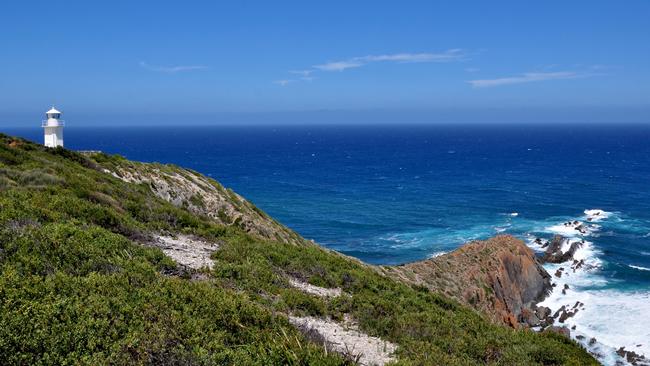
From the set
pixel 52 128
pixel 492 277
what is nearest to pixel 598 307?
pixel 492 277

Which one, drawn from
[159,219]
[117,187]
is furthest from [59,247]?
[117,187]

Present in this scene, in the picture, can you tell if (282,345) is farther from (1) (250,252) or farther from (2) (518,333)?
(2) (518,333)

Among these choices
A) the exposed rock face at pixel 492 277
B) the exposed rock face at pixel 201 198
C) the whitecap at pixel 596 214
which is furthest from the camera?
the whitecap at pixel 596 214

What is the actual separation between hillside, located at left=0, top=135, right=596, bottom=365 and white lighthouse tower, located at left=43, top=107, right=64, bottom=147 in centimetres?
1639

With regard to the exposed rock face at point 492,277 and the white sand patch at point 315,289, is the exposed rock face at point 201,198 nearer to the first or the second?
the exposed rock face at point 492,277

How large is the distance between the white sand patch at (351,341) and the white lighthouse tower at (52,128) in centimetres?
3420

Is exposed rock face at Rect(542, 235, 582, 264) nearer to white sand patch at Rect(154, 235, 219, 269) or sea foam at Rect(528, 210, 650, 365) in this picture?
sea foam at Rect(528, 210, 650, 365)

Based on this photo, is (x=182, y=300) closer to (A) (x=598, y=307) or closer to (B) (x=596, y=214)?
(A) (x=598, y=307)

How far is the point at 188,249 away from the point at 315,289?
5.31m

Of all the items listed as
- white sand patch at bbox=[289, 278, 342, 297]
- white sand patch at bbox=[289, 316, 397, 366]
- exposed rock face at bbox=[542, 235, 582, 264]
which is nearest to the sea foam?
exposed rock face at bbox=[542, 235, 582, 264]

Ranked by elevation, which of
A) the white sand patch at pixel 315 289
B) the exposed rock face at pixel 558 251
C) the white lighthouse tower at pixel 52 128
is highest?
the white lighthouse tower at pixel 52 128

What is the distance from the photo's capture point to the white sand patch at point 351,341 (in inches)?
441

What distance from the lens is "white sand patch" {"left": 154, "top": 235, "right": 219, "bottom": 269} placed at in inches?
639

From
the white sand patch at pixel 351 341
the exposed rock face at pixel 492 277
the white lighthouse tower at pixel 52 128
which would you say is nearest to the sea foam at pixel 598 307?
the exposed rock face at pixel 492 277
